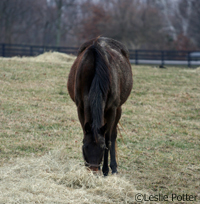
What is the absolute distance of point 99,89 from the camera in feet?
13.6

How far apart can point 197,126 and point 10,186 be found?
19.2 feet

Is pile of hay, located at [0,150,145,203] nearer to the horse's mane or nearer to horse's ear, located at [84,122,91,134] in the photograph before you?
horse's ear, located at [84,122,91,134]

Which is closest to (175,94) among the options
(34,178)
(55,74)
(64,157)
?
(55,74)

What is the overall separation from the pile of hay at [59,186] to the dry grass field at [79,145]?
0.04 ft

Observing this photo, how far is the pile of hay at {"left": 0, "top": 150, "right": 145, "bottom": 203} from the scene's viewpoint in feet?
12.4

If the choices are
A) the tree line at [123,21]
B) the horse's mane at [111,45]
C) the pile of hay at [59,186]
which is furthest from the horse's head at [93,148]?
the tree line at [123,21]

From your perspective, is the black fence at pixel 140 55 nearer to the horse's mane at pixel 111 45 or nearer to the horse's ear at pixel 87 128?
the horse's mane at pixel 111 45

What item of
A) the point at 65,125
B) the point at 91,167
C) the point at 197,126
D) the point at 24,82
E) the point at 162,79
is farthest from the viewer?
the point at 162,79

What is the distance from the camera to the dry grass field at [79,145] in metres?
4.11

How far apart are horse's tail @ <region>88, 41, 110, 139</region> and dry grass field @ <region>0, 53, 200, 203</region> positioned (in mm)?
754

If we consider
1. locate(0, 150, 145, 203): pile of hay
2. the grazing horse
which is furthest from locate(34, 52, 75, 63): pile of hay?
locate(0, 150, 145, 203): pile of hay

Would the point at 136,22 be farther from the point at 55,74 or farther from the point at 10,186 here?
the point at 10,186

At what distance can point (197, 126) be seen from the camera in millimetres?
8508

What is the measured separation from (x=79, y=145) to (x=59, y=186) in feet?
7.35
